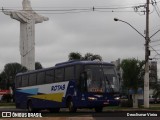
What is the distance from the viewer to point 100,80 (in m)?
32.4

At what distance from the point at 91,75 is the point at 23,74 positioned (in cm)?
1073

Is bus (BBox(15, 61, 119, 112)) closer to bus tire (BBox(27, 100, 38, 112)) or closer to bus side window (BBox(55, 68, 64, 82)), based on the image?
bus side window (BBox(55, 68, 64, 82))

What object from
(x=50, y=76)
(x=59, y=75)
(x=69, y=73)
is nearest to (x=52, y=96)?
(x=50, y=76)

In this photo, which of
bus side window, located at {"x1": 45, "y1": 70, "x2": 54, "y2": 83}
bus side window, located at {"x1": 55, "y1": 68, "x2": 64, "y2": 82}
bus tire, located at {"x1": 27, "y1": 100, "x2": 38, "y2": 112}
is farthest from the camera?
bus tire, located at {"x1": 27, "y1": 100, "x2": 38, "y2": 112}

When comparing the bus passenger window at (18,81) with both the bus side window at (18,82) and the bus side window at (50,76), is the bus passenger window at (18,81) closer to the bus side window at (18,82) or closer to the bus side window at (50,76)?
the bus side window at (18,82)

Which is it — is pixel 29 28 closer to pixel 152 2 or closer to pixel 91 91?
Answer: pixel 152 2

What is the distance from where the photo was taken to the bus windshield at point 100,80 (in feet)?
107

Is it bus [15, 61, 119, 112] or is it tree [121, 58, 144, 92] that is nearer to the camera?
bus [15, 61, 119, 112]

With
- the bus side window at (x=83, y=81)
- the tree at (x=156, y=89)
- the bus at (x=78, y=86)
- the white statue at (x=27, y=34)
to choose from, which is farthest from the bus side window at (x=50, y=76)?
the white statue at (x=27, y=34)

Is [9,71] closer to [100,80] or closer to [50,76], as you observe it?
[50,76]

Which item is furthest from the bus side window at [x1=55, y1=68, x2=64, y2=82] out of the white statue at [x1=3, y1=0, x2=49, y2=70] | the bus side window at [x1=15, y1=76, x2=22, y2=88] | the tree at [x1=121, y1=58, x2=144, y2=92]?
the white statue at [x1=3, y1=0, x2=49, y2=70]

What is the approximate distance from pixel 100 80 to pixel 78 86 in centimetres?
158

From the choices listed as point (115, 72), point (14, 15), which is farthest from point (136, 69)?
point (14, 15)

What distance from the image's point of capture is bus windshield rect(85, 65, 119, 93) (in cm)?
3247
